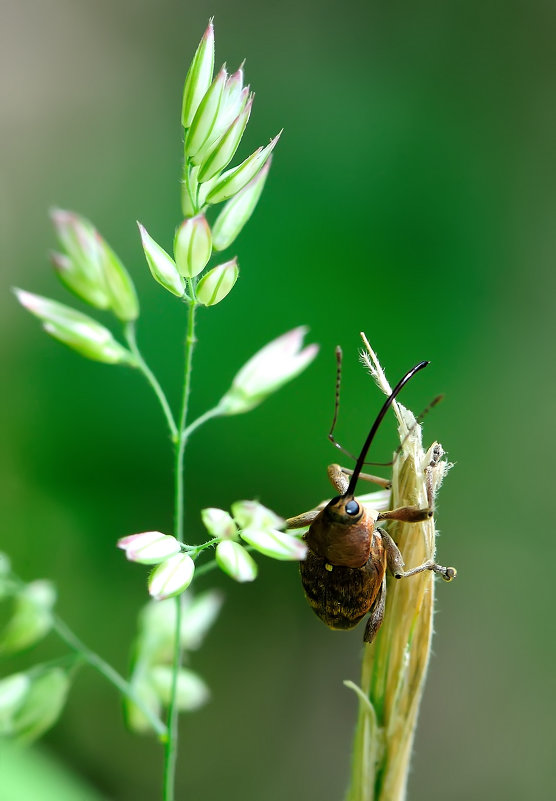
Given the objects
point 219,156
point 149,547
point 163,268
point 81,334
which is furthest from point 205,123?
point 149,547

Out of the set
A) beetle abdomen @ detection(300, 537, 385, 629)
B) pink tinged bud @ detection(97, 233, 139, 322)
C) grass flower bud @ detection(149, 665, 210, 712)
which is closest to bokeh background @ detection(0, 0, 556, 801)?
grass flower bud @ detection(149, 665, 210, 712)

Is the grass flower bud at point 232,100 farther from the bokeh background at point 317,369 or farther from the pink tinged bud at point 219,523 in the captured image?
the bokeh background at point 317,369

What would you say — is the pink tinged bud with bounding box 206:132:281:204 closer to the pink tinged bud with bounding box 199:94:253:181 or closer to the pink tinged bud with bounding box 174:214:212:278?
the pink tinged bud with bounding box 199:94:253:181

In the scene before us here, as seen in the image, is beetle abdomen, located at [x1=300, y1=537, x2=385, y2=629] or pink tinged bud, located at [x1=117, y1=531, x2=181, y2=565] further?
beetle abdomen, located at [x1=300, y1=537, x2=385, y2=629]

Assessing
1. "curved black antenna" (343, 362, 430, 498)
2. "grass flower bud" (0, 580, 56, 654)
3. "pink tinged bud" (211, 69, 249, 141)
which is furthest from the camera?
"grass flower bud" (0, 580, 56, 654)

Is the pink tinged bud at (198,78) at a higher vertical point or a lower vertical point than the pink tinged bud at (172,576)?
higher

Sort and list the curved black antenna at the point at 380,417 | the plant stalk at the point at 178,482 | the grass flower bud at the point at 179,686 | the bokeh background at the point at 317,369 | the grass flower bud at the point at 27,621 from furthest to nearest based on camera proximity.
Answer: the bokeh background at the point at 317,369 < the grass flower bud at the point at 179,686 < the grass flower bud at the point at 27,621 < the curved black antenna at the point at 380,417 < the plant stalk at the point at 178,482

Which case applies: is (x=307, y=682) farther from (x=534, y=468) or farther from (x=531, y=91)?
(x=531, y=91)

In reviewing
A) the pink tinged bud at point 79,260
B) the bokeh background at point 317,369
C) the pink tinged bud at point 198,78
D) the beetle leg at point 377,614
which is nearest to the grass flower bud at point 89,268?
the pink tinged bud at point 79,260
